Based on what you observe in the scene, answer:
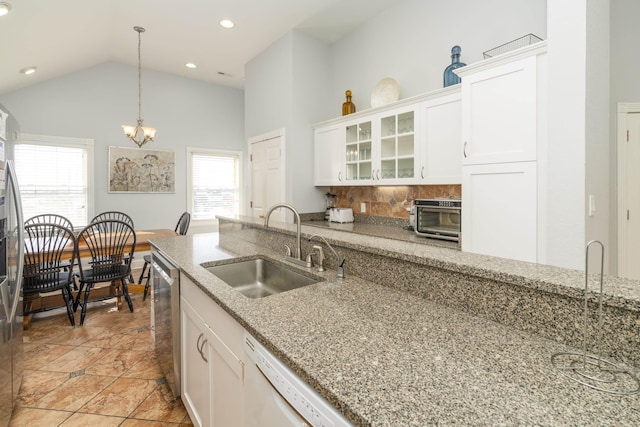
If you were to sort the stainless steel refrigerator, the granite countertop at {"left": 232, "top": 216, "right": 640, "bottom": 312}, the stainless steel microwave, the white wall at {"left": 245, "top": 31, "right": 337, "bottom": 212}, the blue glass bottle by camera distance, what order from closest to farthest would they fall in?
the granite countertop at {"left": 232, "top": 216, "right": 640, "bottom": 312}, the stainless steel refrigerator, the stainless steel microwave, the blue glass bottle, the white wall at {"left": 245, "top": 31, "right": 337, "bottom": 212}

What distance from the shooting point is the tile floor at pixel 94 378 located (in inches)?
73.9

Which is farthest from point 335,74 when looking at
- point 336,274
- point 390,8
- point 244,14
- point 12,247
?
point 12,247

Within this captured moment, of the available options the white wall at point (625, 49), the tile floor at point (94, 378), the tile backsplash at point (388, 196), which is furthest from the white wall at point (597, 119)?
the tile floor at point (94, 378)

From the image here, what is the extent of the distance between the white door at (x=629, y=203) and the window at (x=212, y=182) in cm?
531

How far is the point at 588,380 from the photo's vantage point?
705 mm

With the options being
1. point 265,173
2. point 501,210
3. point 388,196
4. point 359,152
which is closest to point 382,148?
point 359,152

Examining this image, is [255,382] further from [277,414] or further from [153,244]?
[153,244]

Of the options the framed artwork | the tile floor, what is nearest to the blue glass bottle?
the tile floor

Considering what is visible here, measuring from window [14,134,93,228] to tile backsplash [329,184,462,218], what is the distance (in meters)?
3.63

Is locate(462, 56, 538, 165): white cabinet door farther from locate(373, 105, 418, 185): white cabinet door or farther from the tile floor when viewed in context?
the tile floor

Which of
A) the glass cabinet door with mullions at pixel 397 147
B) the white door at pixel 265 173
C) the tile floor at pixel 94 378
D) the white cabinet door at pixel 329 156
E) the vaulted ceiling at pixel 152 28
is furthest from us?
the white door at pixel 265 173

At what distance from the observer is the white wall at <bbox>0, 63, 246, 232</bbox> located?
443 cm

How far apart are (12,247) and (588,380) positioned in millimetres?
2524

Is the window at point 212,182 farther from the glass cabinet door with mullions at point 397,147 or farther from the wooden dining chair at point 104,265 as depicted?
the glass cabinet door with mullions at point 397,147
